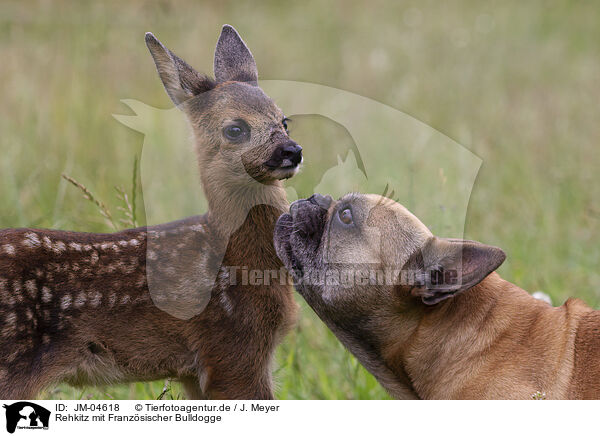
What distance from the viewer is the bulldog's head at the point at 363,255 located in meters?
4.36

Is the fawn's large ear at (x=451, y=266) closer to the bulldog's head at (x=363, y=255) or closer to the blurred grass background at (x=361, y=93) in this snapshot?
the bulldog's head at (x=363, y=255)

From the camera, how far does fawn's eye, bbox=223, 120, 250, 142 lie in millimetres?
4832

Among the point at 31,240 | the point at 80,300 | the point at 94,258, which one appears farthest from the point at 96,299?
the point at 31,240

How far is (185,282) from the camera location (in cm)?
483

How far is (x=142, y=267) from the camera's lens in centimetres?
469

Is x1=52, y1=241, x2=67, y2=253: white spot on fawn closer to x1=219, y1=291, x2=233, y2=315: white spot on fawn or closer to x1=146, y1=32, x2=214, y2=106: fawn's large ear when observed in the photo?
x1=219, y1=291, x2=233, y2=315: white spot on fawn

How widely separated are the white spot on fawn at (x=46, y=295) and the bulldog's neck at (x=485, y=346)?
1.89 m

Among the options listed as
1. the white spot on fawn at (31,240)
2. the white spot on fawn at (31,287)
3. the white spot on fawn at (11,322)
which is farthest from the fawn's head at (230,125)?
the white spot on fawn at (11,322)

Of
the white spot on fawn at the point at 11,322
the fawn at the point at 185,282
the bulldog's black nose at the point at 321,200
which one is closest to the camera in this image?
the white spot on fawn at the point at 11,322

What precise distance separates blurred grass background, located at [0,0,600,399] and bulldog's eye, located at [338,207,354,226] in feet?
4.23
